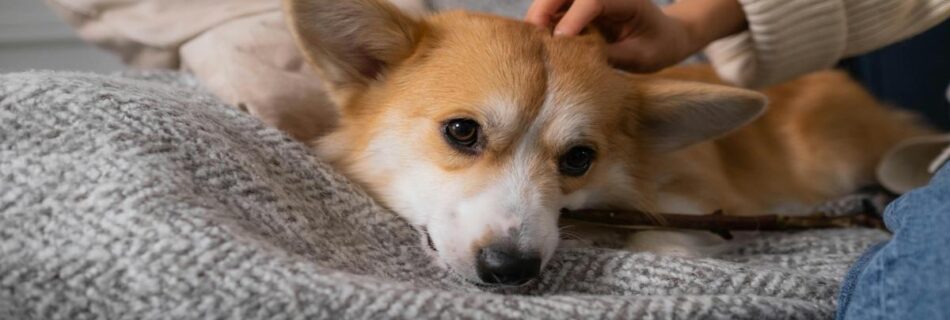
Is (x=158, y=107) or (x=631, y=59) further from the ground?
(x=158, y=107)

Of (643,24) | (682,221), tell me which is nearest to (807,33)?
(643,24)

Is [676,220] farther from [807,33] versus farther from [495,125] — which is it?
[807,33]

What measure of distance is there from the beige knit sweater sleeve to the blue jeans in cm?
70

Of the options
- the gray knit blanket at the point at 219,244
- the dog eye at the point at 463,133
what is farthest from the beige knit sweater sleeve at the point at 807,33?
the dog eye at the point at 463,133

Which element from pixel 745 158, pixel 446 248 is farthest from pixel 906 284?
pixel 745 158

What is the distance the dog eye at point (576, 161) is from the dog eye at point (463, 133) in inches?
4.9

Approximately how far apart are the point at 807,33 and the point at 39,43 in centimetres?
211

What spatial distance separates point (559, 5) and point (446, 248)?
44 centimetres

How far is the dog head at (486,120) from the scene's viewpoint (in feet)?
3.21

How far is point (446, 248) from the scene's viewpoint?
0.96 meters

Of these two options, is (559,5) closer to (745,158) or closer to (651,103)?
(651,103)

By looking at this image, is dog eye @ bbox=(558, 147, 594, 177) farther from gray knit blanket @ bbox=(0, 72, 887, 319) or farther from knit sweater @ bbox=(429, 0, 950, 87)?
knit sweater @ bbox=(429, 0, 950, 87)

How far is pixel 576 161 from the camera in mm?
1115

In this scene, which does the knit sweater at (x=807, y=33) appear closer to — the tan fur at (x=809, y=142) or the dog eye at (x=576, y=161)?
the tan fur at (x=809, y=142)
